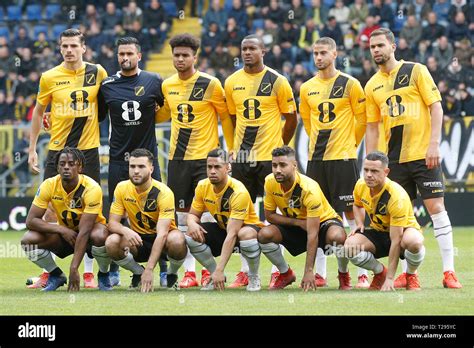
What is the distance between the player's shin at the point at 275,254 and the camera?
29.2 ft

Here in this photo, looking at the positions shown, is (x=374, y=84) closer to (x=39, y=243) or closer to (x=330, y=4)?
(x=39, y=243)

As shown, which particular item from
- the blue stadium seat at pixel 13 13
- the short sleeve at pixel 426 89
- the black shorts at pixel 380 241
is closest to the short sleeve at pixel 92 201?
the black shorts at pixel 380 241

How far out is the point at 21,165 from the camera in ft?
53.4

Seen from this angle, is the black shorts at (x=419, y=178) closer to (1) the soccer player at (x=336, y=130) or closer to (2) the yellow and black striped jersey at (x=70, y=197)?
(1) the soccer player at (x=336, y=130)

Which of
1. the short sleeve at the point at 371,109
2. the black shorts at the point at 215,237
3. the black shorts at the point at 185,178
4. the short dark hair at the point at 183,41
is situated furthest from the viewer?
the black shorts at the point at 185,178

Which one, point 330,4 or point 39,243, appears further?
point 330,4

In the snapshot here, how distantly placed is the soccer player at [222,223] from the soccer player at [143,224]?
0.22 m

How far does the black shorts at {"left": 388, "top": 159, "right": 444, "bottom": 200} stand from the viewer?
352 inches

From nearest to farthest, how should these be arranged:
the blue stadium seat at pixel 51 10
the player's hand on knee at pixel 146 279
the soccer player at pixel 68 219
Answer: the player's hand on knee at pixel 146 279, the soccer player at pixel 68 219, the blue stadium seat at pixel 51 10

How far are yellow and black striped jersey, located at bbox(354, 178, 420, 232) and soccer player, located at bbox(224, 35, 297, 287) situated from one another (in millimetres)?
1013

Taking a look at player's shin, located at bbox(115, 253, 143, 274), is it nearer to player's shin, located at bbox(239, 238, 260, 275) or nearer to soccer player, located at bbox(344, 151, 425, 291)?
player's shin, located at bbox(239, 238, 260, 275)

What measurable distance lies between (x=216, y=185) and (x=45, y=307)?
2002 millimetres

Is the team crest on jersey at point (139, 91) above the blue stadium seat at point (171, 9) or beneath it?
beneath
